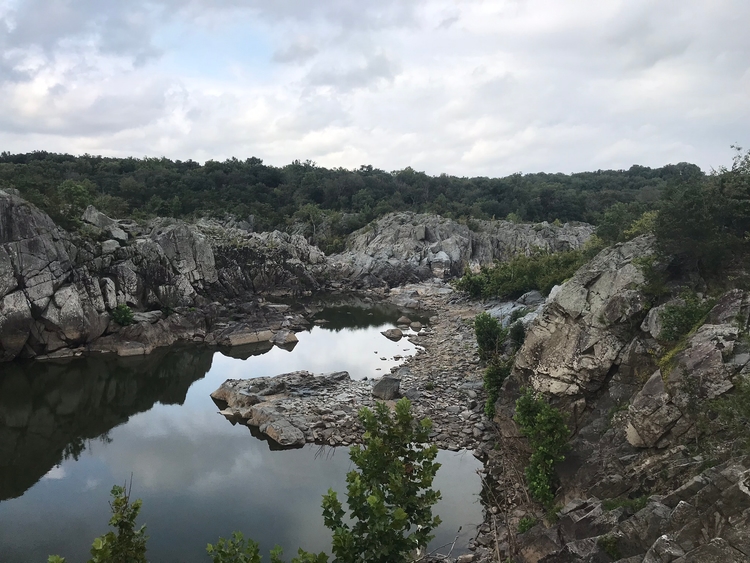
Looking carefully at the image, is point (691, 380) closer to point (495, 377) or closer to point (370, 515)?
point (370, 515)

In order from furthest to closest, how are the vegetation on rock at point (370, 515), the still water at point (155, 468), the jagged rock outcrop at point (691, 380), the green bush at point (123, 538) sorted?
the still water at point (155, 468)
the jagged rock outcrop at point (691, 380)
the vegetation on rock at point (370, 515)
the green bush at point (123, 538)

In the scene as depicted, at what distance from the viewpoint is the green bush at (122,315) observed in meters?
34.4

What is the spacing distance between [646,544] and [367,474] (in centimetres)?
502

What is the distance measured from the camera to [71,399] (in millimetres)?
26641

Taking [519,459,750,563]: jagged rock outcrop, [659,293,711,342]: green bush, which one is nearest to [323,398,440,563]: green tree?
[519,459,750,563]: jagged rock outcrop

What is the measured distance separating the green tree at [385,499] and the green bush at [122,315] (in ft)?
96.5

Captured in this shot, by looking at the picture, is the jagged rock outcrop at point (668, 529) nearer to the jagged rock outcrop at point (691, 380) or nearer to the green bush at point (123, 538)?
the jagged rock outcrop at point (691, 380)

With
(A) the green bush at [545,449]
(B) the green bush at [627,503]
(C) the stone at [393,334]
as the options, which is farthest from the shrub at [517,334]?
(B) the green bush at [627,503]

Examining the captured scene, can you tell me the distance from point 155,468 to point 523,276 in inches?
1270

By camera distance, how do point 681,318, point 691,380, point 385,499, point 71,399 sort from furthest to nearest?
1. point 71,399
2. point 681,318
3. point 691,380
4. point 385,499

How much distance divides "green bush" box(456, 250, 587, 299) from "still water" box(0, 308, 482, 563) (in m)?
15.2

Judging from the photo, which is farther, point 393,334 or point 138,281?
point 393,334

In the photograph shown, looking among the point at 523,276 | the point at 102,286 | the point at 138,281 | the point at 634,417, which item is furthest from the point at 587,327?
the point at 138,281

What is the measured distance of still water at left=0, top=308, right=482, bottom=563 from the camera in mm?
15258
